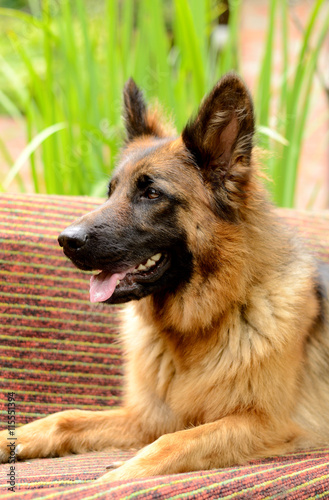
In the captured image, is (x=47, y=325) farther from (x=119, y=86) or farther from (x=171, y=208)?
(x=119, y=86)

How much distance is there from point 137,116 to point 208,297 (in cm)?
113

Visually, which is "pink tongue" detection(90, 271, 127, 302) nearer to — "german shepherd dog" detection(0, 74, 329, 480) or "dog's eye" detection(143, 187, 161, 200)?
"german shepherd dog" detection(0, 74, 329, 480)

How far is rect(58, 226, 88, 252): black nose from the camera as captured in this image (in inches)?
90.1

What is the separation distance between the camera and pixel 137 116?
9.92 feet

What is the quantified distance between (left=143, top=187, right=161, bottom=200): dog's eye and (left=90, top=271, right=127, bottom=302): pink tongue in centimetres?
37

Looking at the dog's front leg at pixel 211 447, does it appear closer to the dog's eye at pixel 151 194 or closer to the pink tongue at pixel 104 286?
the pink tongue at pixel 104 286

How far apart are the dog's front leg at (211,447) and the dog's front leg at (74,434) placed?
1.88 ft

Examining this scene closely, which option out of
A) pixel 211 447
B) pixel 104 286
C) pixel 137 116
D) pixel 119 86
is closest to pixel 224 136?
pixel 137 116

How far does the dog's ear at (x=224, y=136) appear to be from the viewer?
234cm

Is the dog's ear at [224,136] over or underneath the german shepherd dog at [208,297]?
over

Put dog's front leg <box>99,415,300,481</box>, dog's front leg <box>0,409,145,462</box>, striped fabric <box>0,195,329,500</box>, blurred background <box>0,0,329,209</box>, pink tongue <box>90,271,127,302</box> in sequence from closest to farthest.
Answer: dog's front leg <box>99,415,300,481</box> → pink tongue <box>90,271,127,302</box> → dog's front leg <box>0,409,145,462</box> → striped fabric <box>0,195,329,500</box> → blurred background <box>0,0,329,209</box>

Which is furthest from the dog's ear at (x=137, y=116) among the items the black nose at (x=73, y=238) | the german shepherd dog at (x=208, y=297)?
the black nose at (x=73, y=238)

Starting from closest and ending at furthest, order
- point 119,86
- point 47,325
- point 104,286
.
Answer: point 104,286
point 47,325
point 119,86

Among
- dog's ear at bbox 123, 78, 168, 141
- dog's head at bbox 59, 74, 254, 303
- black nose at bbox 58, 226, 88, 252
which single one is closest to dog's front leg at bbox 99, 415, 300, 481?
dog's head at bbox 59, 74, 254, 303
